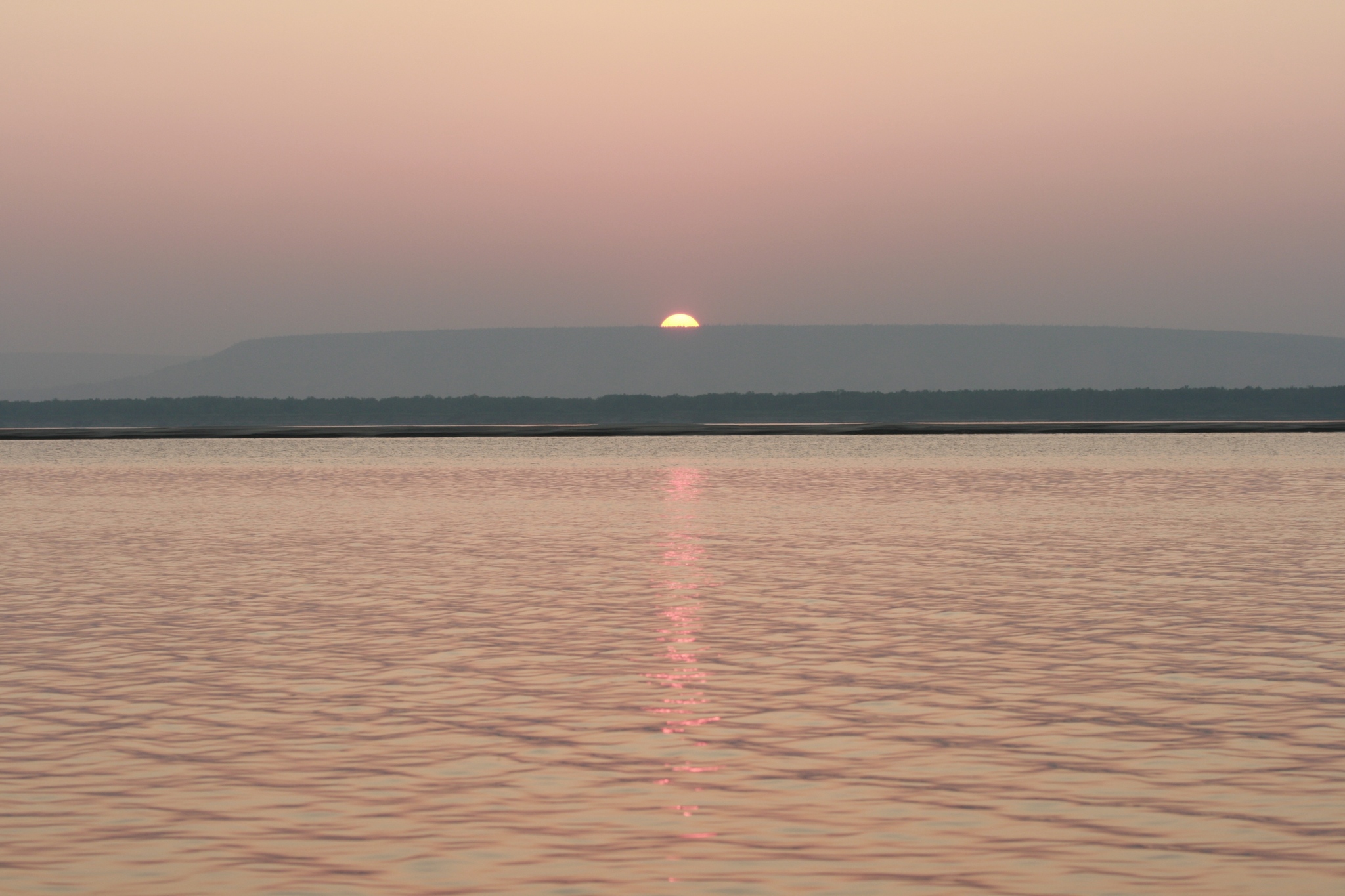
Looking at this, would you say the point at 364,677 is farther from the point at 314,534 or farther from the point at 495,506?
the point at 495,506

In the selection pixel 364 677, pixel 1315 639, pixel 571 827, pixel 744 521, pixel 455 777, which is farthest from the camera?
pixel 744 521

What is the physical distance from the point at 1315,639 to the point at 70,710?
49.7 feet

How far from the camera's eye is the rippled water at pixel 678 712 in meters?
12.9

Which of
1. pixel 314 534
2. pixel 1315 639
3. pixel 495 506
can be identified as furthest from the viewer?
pixel 495 506

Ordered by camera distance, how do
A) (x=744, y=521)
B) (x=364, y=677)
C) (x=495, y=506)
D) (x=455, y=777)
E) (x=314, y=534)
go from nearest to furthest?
(x=455, y=777)
(x=364, y=677)
(x=314, y=534)
(x=744, y=521)
(x=495, y=506)

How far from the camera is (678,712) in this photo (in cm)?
1900

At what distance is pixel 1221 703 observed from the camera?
63.2 feet

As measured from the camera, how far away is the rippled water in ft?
42.4

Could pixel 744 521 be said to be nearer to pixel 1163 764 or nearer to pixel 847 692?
pixel 847 692

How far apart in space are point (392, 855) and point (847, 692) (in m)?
8.19

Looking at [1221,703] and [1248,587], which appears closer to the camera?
[1221,703]

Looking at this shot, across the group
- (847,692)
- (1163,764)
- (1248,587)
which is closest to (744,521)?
(1248,587)

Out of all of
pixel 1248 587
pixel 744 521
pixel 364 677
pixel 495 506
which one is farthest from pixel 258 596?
pixel 495 506

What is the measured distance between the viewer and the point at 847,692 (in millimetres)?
20250
